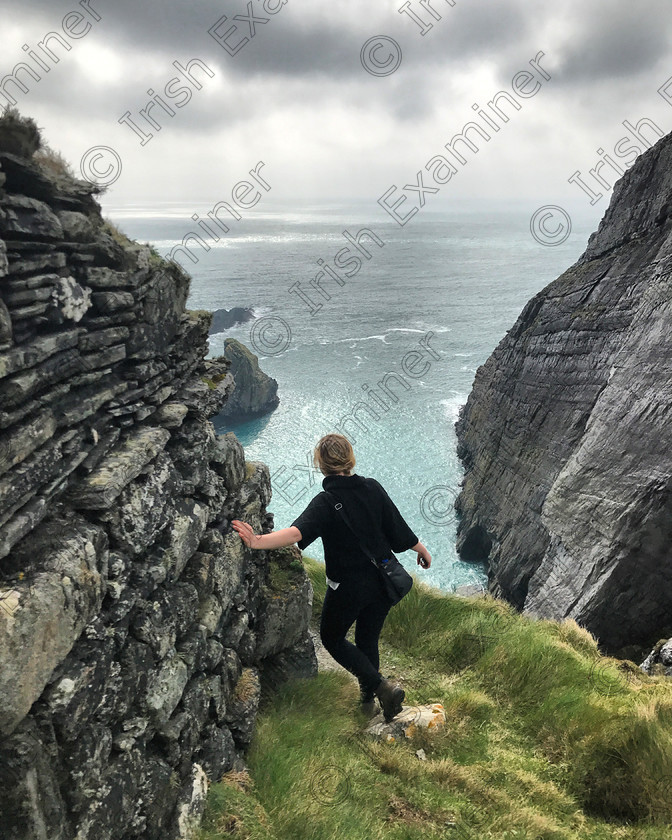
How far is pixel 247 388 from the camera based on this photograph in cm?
8506

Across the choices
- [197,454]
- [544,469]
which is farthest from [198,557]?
[544,469]

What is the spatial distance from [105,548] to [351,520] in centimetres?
242

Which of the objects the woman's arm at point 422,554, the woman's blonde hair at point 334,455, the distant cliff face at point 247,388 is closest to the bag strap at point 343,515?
the woman's blonde hair at point 334,455

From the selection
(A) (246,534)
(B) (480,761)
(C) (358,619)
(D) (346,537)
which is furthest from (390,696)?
(A) (246,534)

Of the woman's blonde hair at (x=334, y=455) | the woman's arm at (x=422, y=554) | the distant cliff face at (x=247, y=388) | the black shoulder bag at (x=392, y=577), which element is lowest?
the distant cliff face at (x=247, y=388)

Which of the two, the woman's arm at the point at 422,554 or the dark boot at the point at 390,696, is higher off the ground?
the woman's arm at the point at 422,554

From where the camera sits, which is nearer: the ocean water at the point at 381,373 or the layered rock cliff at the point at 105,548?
the layered rock cliff at the point at 105,548

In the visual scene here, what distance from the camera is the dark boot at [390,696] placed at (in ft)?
20.4

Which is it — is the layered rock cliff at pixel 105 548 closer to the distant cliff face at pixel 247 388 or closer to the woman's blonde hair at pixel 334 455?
the woman's blonde hair at pixel 334 455

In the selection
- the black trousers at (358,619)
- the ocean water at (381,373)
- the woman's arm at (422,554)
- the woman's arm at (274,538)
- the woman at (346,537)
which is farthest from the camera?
the ocean water at (381,373)

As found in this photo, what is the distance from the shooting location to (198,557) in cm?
599

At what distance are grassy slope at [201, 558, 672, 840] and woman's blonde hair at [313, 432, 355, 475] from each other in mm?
3137

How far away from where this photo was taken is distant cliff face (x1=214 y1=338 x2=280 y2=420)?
8512cm

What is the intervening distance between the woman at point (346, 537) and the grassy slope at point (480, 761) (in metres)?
1.22
